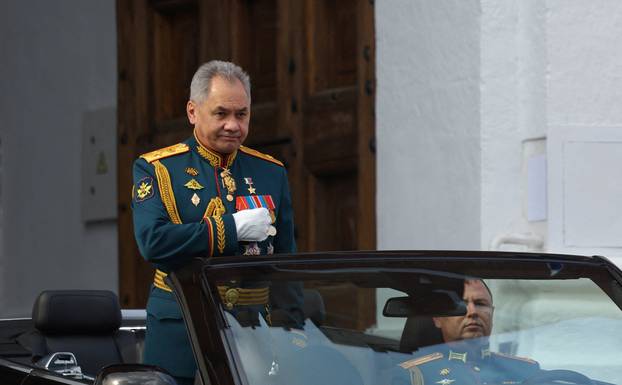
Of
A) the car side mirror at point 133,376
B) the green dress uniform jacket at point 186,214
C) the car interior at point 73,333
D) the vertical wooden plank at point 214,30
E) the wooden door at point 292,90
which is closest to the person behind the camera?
the car side mirror at point 133,376

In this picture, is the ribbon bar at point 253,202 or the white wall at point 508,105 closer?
the ribbon bar at point 253,202

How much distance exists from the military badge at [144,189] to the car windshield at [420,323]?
0.66 m

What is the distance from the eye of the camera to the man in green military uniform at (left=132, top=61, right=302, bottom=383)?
3.78m

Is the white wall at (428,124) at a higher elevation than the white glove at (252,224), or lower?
higher

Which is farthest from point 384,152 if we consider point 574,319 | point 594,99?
point 574,319

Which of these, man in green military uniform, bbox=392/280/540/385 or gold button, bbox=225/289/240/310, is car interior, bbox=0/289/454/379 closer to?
gold button, bbox=225/289/240/310

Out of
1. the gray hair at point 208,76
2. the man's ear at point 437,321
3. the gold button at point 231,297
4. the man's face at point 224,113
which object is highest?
the gray hair at point 208,76

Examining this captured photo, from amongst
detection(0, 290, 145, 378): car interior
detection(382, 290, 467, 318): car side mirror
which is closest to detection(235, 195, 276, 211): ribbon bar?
detection(382, 290, 467, 318): car side mirror

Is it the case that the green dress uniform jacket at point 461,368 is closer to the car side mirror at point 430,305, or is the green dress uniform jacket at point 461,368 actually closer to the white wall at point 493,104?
the car side mirror at point 430,305

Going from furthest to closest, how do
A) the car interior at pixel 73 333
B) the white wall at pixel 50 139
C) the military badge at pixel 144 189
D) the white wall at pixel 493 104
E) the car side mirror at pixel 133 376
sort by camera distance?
the white wall at pixel 50 139 → the white wall at pixel 493 104 → the car interior at pixel 73 333 → the military badge at pixel 144 189 → the car side mirror at pixel 133 376

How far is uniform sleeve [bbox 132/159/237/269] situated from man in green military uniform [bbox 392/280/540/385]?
0.66 metres

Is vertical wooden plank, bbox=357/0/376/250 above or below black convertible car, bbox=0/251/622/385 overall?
above

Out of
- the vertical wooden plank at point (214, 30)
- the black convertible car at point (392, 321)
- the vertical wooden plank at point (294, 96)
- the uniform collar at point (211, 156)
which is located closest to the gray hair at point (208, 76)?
the uniform collar at point (211, 156)

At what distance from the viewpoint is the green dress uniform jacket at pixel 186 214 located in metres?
3.77
